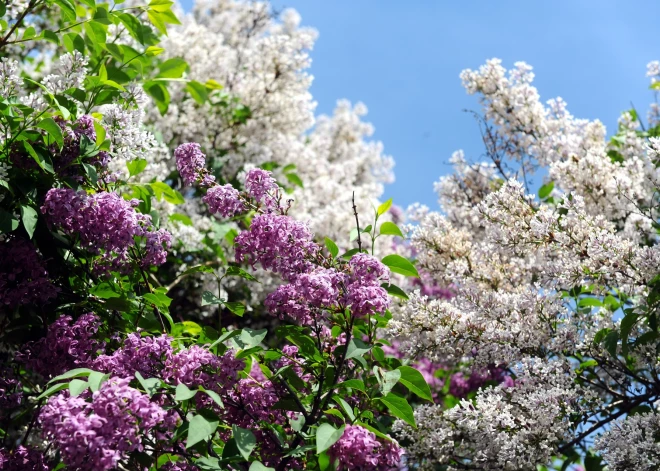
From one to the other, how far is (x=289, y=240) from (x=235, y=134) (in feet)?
13.4

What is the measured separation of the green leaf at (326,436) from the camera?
2.10m

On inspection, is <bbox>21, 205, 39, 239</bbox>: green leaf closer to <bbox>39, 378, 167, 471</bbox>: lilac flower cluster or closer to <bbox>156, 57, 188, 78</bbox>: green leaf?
<bbox>39, 378, 167, 471</bbox>: lilac flower cluster

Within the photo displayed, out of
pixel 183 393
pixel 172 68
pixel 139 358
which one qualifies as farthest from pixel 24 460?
pixel 172 68

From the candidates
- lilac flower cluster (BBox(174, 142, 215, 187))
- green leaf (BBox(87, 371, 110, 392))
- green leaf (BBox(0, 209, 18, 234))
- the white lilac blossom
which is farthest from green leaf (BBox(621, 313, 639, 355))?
green leaf (BBox(0, 209, 18, 234))

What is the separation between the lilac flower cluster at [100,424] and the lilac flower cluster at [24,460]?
22.5 inches

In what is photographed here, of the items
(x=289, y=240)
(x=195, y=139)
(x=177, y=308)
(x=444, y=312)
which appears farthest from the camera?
(x=195, y=139)

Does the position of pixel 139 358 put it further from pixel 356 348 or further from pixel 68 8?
pixel 68 8

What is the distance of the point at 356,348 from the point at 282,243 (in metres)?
0.42

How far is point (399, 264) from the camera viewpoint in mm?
2621

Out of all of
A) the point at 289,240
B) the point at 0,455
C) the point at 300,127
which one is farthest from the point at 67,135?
the point at 300,127

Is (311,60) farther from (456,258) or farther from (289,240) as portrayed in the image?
(289,240)

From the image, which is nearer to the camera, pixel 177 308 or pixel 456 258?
pixel 456 258

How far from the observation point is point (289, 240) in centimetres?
248

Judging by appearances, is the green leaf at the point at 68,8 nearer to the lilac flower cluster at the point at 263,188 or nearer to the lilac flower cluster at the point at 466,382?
the lilac flower cluster at the point at 263,188
